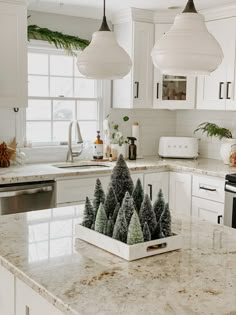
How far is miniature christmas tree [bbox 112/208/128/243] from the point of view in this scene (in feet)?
6.06

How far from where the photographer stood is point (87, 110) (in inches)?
195

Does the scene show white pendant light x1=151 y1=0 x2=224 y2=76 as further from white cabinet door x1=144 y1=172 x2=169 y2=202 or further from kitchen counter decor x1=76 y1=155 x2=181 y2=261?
white cabinet door x1=144 y1=172 x2=169 y2=202

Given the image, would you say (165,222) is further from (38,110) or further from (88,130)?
(88,130)

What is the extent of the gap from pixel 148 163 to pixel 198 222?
2.13 meters

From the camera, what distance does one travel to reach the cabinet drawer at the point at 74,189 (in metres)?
3.89

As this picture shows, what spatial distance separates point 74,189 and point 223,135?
1640 millimetres

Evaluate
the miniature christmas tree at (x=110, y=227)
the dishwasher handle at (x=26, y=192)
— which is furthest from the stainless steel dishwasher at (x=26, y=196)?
the miniature christmas tree at (x=110, y=227)

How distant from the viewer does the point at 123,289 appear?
5.03 ft

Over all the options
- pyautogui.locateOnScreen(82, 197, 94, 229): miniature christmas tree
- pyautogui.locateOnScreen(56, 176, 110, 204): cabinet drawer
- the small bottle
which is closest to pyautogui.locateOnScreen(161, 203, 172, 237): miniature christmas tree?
pyautogui.locateOnScreen(82, 197, 94, 229): miniature christmas tree

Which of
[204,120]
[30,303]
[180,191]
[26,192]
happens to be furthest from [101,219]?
[204,120]

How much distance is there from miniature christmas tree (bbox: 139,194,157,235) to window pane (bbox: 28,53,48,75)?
2981 millimetres

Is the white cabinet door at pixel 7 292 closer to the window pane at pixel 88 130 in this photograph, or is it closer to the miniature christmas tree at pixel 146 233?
the miniature christmas tree at pixel 146 233

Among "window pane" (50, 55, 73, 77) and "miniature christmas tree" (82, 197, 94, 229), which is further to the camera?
"window pane" (50, 55, 73, 77)

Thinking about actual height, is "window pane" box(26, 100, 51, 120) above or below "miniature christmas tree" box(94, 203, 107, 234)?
above
